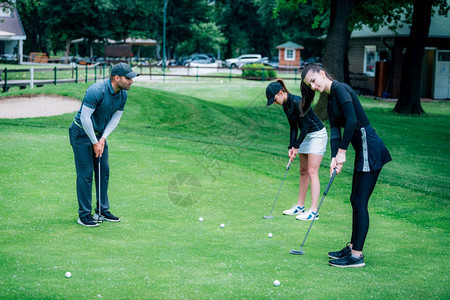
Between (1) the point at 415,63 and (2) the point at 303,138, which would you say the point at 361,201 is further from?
(1) the point at 415,63

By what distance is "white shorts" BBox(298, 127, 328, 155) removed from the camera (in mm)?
7926

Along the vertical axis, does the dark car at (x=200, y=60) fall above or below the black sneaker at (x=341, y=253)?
above

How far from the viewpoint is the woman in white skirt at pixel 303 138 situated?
762 cm

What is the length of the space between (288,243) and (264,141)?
1327 cm

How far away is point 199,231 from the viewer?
712 centimetres

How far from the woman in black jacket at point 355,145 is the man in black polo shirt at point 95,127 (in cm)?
228

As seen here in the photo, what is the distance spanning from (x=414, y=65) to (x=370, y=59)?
1266cm

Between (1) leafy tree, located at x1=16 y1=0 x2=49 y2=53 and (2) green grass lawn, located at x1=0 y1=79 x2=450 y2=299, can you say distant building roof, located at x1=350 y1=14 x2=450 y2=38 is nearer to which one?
(2) green grass lawn, located at x1=0 y1=79 x2=450 y2=299

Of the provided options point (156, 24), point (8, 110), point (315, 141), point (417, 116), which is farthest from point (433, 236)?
point (156, 24)

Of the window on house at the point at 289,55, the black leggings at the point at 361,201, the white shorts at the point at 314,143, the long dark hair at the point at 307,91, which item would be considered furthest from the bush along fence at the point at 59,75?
the black leggings at the point at 361,201

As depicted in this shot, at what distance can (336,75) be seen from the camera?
79.6 feet

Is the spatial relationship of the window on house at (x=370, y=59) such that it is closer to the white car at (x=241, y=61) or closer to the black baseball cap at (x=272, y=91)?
the white car at (x=241, y=61)

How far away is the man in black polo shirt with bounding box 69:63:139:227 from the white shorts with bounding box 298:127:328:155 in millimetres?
2448

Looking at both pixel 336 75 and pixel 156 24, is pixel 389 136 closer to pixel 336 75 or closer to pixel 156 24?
pixel 336 75
